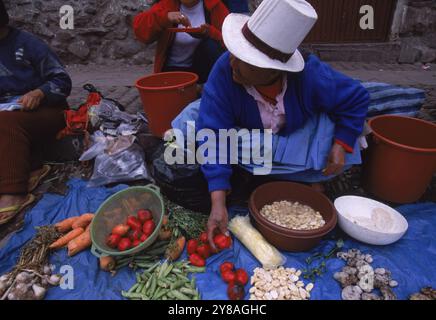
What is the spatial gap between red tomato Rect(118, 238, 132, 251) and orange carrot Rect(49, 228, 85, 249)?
1.33ft

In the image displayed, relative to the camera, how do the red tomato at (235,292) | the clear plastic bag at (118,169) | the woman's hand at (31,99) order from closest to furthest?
the red tomato at (235,292), the woman's hand at (31,99), the clear plastic bag at (118,169)

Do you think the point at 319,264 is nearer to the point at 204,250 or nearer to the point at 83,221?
the point at 204,250

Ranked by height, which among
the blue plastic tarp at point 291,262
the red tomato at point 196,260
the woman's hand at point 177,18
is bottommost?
the blue plastic tarp at point 291,262

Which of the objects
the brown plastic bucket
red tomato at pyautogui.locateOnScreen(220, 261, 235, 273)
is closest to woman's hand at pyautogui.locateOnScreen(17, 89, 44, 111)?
red tomato at pyautogui.locateOnScreen(220, 261, 235, 273)

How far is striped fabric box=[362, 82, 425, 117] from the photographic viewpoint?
9.10ft

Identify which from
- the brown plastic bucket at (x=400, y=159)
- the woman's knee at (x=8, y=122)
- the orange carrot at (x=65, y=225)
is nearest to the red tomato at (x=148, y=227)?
the orange carrot at (x=65, y=225)

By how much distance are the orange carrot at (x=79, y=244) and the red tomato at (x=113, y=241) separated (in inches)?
8.1

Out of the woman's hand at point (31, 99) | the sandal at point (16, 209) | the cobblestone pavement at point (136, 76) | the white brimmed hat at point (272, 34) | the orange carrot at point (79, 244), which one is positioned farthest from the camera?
the cobblestone pavement at point (136, 76)

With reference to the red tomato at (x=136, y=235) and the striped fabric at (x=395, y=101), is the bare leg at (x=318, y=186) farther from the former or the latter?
the red tomato at (x=136, y=235)

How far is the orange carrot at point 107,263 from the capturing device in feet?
6.48

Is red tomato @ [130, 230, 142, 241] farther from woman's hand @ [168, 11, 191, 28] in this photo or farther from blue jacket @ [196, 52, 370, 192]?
woman's hand @ [168, 11, 191, 28]

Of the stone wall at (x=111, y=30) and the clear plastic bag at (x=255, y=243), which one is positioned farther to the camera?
the stone wall at (x=111, y=30)

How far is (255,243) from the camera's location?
2043 millimetres
